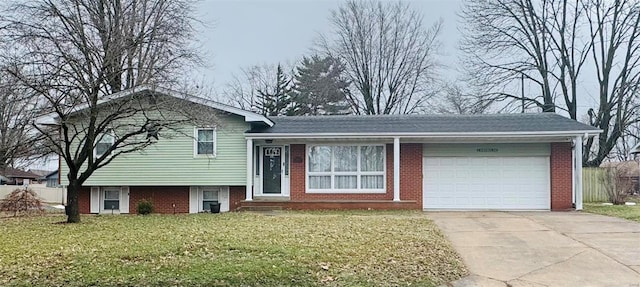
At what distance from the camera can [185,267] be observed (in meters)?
6.91

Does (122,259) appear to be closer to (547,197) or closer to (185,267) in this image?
(185,267)

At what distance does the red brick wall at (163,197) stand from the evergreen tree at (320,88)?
67.6 feet

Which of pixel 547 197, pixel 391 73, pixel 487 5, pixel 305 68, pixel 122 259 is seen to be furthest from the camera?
pixel 305 68

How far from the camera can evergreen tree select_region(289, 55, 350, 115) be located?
37844 mm

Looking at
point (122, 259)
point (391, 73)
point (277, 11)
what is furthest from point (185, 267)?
point (391, 73)

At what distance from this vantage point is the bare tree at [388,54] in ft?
121

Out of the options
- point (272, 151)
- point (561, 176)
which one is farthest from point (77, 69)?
point (561, 176)

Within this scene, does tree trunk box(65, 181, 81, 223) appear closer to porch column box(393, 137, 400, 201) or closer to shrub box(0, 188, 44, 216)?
shrub box(0, 188, 44, 216)

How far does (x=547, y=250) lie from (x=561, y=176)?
917 centimetres

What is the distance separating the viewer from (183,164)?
18062 millimetres

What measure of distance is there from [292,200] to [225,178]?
8.20ft

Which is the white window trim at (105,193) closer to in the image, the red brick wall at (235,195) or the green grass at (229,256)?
the red brick wall at (235,195)

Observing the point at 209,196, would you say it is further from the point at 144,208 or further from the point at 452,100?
the point at 452,100

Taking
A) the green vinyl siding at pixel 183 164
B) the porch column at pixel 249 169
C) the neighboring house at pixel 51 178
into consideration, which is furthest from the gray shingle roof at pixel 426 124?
the neighboring house at pixel 51 178
